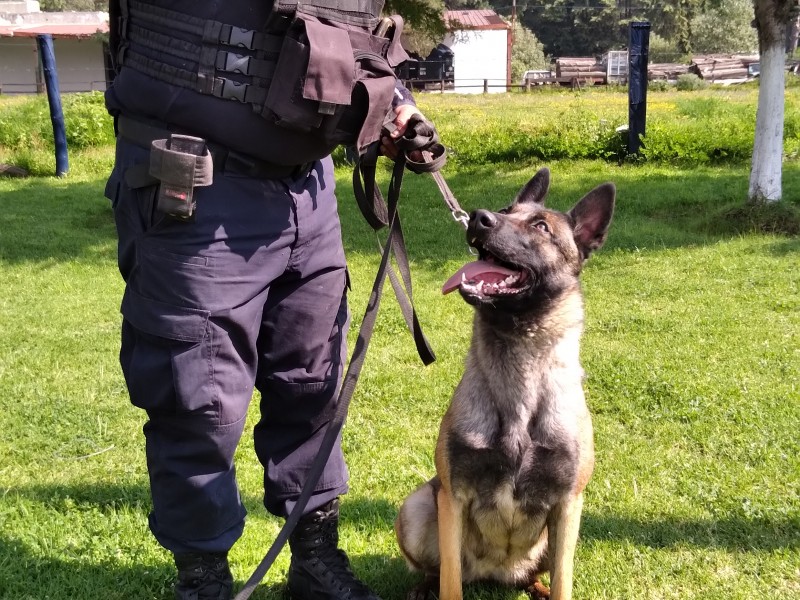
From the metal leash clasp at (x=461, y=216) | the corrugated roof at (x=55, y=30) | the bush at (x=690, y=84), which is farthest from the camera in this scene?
the corrugated roof at (x=55, y=30)

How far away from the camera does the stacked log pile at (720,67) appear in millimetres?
32406

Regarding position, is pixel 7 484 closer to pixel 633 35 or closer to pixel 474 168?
pixel 474 168

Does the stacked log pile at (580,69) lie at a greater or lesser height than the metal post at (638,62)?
greater

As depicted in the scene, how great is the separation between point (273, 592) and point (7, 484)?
1.51 meters

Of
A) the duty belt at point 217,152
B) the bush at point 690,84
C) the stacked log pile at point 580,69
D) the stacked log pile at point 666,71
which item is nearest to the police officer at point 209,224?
the duty belt at point 217,152

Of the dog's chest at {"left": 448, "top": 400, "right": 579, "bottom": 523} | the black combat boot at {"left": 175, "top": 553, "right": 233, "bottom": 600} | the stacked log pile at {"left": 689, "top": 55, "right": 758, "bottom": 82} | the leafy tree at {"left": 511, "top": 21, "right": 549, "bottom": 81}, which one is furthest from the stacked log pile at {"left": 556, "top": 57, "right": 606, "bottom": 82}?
the black combat boot at {"left": 175, "top": 553, "right": 233, "bottom": 600}

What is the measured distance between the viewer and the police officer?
1.92 m

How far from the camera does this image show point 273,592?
276 cm

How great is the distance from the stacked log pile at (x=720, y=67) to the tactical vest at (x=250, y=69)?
112 feet

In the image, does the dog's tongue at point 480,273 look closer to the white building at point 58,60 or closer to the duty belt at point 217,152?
the duty belt at point 217,152

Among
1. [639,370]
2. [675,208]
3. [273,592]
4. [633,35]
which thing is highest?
[633,35]

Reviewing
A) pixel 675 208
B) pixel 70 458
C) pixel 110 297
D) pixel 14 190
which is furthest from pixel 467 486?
pixel 14 190

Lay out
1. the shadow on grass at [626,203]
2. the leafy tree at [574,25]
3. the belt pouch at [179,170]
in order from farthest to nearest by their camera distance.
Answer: the leafy tree at [574,25]
the shadow on grass at [626,203]
the belt pouch at [179,170]

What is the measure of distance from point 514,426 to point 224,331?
1.01 meters
